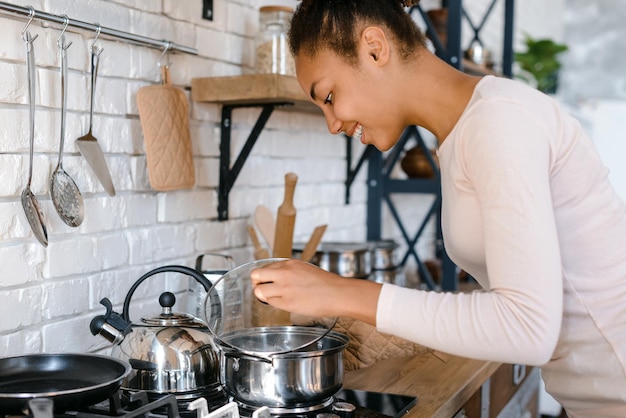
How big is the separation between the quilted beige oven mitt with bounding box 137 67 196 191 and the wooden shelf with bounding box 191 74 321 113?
0.32 feet

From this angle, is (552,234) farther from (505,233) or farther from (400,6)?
(400,6)

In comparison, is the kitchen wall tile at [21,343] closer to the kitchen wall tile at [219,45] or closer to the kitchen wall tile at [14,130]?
the kitchen wall tile at [14,130]

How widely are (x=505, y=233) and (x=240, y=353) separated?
58cm

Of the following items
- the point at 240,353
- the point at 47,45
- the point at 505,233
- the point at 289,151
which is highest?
the point at 47,45

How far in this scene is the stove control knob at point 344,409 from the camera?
1431mm

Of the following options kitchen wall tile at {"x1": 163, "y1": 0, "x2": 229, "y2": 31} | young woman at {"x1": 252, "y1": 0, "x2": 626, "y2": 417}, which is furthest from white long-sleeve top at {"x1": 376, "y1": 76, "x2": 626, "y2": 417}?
kitchen wall tile at {"x1": 163, "y1": 0, "x2": 229, "y2": 31}

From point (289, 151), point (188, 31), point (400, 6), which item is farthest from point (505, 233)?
point (289, 151)

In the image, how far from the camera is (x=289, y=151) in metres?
2.40

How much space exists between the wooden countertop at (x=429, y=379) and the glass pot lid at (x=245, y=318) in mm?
220

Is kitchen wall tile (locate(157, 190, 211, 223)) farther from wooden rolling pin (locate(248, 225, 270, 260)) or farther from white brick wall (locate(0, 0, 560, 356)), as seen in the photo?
wooden rolling pin (locate(248, 225, 270, 260))

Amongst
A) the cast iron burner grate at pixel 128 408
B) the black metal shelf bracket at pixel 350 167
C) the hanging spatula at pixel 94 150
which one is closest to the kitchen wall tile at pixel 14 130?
the hanging spatula at pixel 94 150

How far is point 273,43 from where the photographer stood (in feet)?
6.59

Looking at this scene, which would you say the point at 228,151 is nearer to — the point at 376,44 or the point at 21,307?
the point at 21,307

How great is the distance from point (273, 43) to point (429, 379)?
0.93 metres
